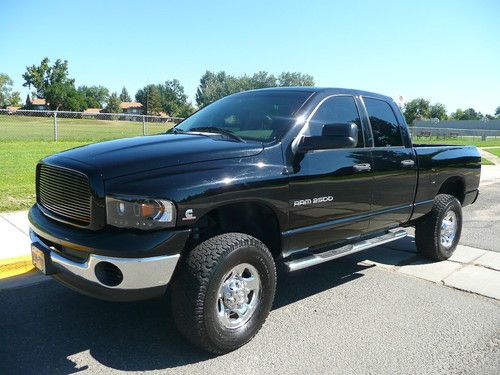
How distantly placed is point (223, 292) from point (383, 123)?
2.74m

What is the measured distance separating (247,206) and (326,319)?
1.28 m

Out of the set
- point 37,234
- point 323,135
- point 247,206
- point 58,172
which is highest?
point 323,135

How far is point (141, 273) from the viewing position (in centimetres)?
297

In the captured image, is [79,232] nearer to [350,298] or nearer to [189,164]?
[189,164]

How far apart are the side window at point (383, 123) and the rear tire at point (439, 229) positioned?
1078 millimetres

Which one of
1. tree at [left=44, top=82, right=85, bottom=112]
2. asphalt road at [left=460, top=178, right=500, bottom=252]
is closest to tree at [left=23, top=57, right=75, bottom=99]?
tree at [left=44, top=82, right=85, bottom=112]

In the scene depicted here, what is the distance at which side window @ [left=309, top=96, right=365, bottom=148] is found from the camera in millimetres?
4207

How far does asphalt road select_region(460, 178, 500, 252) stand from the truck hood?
15.5 feet

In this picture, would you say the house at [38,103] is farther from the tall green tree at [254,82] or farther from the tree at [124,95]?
the tree at [124,95]

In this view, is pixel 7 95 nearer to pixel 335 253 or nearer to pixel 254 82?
pixel 254 82

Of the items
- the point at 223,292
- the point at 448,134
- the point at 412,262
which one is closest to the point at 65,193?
the point at 223,292

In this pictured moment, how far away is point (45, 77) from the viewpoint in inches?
3693

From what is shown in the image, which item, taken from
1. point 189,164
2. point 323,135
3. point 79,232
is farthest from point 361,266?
point 79,232

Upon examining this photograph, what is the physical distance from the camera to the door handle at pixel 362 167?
14.4 feet
